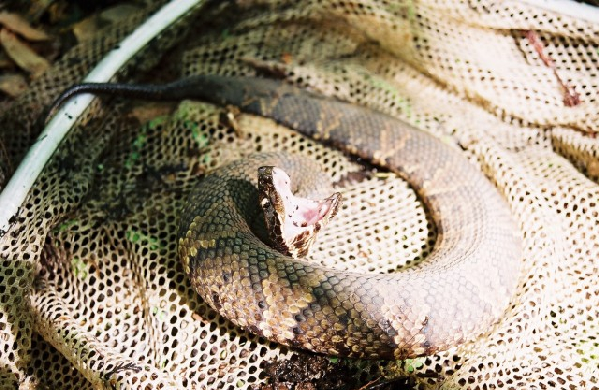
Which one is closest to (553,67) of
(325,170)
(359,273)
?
(325,170)

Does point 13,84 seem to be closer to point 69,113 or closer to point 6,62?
point 6,62

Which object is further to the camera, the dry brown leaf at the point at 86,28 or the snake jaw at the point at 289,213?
the dry brown leaf at the point at 86,28

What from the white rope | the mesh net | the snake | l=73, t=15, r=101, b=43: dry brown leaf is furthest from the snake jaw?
l=73, t=15, r=101, b=43: dry brown leaf

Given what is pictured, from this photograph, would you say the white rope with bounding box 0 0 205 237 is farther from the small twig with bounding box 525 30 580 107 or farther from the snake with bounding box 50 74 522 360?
the small twig with bounding box 525 30 580 107

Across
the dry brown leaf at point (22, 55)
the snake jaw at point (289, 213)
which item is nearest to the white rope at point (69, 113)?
the dry brown leaf at point (22, 55)

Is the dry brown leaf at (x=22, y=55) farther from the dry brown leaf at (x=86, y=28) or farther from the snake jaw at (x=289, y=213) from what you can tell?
the snake jaw at (x=289, y=213)
